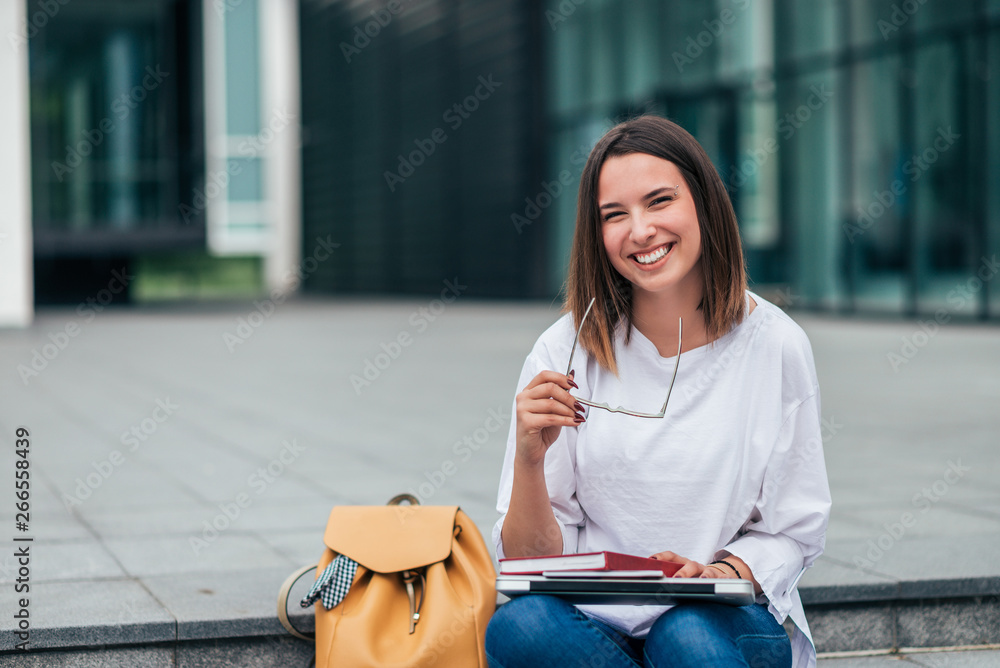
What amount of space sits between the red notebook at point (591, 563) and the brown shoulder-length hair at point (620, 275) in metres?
0.45

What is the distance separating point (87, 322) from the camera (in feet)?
63.1

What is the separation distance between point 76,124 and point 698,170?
77.6 ft

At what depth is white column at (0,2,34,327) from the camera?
16.2m

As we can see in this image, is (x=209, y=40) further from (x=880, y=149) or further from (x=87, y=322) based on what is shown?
(x=880, y=149)

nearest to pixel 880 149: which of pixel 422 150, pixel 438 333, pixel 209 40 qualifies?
pixel 438 333

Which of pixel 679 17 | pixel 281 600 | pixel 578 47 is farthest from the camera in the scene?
pixel 578 47

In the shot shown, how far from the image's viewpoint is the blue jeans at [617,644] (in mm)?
2178

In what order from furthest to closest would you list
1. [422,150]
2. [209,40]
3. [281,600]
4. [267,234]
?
[267,234], [209,40], [422,150], [281,600]

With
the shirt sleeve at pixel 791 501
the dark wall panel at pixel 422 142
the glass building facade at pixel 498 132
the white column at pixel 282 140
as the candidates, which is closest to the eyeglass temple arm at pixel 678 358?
the shirt sleeve at pixel 791 501

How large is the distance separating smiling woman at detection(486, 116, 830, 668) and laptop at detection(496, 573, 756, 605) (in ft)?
0.22

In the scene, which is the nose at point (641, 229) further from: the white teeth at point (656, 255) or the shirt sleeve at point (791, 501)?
the shirt sleeve at point (791, 501)

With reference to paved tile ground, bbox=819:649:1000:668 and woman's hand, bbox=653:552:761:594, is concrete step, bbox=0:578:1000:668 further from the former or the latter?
woman's hand, bbox=653:552:761:594

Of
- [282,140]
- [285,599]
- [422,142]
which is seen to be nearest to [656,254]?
[285,599]

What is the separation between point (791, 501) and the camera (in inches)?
92.6
